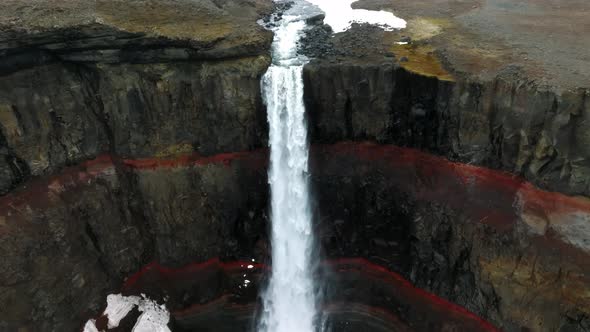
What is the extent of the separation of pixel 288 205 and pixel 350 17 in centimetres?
1638

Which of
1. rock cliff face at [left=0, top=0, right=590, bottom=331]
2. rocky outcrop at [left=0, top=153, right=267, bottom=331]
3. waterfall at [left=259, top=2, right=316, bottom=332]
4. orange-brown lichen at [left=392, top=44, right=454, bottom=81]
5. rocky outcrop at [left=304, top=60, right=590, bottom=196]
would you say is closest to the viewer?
rocky outcrop at [left=304, top=60, right=590, bottom=196]

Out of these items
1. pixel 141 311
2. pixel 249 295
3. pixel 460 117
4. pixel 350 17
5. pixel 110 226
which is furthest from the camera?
pixel 350 17

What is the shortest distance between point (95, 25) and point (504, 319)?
25.7 meters

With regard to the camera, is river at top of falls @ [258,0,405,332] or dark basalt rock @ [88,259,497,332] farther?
dark basalt rock @ [88,259,497,332]

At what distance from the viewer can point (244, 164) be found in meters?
26.5

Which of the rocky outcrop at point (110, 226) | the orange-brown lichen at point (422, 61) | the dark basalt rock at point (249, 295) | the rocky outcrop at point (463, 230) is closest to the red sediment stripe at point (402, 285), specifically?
the dark basalt rock at point (249, 295)

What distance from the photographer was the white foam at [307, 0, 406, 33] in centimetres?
3194

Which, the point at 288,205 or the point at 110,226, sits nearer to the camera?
the point at 110,226

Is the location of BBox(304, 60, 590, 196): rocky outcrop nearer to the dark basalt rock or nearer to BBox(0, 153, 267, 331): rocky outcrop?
BBox(0, 153, 267, 331): rocky outcrop

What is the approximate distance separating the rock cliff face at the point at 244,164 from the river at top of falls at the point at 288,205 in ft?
2.80

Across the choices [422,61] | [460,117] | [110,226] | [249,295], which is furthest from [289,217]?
[422,61]

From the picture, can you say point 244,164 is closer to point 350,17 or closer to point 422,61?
point 422,61

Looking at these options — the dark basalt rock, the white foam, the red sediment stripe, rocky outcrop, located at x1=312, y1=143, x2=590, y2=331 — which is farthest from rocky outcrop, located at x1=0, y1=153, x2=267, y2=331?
the white foam

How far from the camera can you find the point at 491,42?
27.2 m
